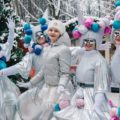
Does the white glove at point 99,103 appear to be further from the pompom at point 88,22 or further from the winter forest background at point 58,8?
the winter forest background at point 58,8

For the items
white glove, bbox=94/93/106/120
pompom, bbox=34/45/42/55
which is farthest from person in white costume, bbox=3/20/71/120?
white glove, bbox=94/93/106/120

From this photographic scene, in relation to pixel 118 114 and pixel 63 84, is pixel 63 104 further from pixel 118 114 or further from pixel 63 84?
pixel 118 114

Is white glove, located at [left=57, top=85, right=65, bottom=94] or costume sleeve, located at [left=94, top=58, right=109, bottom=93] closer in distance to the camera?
costume sleeve, located at [left=94, top=58, right=109, bottom=93]

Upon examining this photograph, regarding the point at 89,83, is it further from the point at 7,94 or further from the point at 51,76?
the point at 7,94

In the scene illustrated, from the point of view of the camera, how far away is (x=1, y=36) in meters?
7.64

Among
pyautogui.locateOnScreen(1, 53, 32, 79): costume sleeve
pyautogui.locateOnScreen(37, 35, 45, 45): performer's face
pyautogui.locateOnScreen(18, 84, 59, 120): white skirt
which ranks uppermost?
pyautogui.locateOnScreen(37, 35, 45, 45): performer's face

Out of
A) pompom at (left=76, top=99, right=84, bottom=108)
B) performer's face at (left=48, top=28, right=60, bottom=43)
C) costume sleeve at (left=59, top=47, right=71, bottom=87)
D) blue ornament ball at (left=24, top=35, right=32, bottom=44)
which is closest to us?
pompom at (left=76, top=99, right=84, bottom=108)

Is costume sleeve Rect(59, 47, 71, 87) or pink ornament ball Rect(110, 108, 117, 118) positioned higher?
costume sleeve Rect(59, 47, 71, 87)

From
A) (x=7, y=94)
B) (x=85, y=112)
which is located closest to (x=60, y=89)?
(x=85, y=112)

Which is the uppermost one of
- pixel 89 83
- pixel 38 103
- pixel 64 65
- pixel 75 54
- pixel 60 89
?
pixel 75 54

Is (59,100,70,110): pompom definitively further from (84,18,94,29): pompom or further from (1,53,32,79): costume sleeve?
(84,18,94,29): pompom

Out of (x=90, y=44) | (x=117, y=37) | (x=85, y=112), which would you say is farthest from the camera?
(x=90, y=44)

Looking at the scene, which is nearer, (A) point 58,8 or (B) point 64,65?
(B) point 64,65

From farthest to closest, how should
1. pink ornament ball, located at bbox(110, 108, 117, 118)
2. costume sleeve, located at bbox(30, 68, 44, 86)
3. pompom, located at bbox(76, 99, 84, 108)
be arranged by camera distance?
costume sleeve, located at bbox(30, 68, 44, 86), pompom, located at bbox(76, 99, 84, 108), pink ornament ball, located at bbox(110, 108, 117, 118)
